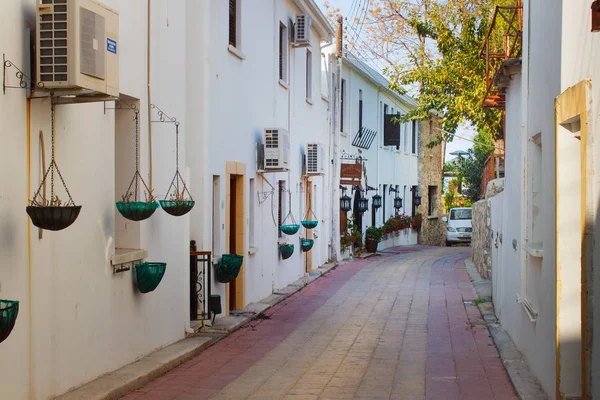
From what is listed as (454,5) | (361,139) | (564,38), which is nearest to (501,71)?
(564,38)

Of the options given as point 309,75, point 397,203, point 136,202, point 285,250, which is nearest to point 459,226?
point 397,203

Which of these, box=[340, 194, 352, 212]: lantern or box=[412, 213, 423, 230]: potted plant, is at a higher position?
box=[340, 194, 352, 212]: lantern

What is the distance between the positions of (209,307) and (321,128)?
12.0 m

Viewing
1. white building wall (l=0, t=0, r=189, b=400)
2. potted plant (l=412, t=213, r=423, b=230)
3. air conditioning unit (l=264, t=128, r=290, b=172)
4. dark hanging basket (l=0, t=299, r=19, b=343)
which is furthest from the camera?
potted plant (l=412, t=213, r=423, b=230)

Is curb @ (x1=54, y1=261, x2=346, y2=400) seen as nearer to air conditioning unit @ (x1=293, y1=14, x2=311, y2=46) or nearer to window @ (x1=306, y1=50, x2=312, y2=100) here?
air conditioning unit @ (x1=293, y1=14, x2=311, y2=46)

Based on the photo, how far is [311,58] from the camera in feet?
72.5

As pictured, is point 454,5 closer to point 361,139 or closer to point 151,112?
point 361,139

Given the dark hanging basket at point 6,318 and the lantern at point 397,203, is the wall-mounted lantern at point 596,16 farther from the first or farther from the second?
the lantern at point 397,203

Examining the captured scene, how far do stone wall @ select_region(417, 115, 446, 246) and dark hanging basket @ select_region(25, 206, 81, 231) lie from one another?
35.8 m

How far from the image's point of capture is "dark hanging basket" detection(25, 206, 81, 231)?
650cm

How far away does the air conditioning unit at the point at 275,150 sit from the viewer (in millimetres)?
15750

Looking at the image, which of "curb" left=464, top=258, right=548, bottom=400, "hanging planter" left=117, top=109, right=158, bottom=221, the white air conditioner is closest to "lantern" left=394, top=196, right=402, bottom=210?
the white air conditioner

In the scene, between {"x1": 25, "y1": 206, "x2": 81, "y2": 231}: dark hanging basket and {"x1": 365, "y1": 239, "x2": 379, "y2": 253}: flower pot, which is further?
{"x1": 365, "y1": 239, "x2": 379, "y2": 253}: flower pot

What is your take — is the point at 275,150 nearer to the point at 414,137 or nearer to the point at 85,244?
the point at 85,244
